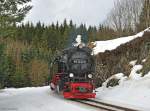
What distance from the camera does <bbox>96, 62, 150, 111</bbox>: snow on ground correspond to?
22.1 meters

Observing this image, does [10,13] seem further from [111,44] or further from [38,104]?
[111,44]

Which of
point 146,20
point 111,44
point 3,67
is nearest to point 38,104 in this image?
point 111,44

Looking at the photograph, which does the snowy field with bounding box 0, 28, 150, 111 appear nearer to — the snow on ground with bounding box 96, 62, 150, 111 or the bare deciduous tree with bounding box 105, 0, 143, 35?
the snow on ground with bounding box 96, 62, 150, 111

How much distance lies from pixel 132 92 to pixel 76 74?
164 inches

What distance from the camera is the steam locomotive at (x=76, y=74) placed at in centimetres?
2627

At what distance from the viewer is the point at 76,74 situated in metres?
27.5

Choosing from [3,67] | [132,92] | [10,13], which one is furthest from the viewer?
[3,67]

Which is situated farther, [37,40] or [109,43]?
[37,40]

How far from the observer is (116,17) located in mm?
63625

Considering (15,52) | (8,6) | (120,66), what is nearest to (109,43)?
(120,66)

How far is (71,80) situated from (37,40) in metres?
125

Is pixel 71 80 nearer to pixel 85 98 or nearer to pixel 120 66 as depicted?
pixel 85 98

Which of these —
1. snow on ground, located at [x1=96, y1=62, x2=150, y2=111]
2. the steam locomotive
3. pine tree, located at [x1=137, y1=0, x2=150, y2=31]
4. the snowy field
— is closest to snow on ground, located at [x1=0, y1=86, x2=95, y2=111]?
the snowy field

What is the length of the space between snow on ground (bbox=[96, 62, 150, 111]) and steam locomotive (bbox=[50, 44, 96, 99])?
3.79 ft
